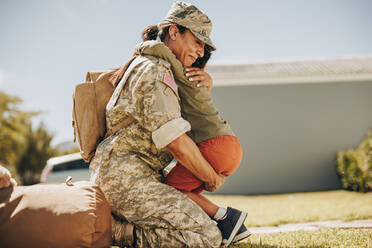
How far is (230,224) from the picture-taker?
238cm

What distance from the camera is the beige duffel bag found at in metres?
1.74

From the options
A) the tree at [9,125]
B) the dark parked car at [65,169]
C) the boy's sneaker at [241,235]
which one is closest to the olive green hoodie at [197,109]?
the boy's sneaker at [241,235]

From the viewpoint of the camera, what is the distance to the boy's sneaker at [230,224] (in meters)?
2.32

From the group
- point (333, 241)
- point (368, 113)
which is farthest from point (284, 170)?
point (333, 241)

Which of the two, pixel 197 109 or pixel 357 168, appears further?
pixel 357 168

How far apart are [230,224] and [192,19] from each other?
1552 millimetres

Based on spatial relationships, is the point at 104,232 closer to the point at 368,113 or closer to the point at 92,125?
the point at 92,125

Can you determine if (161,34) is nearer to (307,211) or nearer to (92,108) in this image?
(92,108)

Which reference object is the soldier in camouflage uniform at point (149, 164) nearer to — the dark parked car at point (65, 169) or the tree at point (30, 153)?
the dark parked car at point (65, 169)

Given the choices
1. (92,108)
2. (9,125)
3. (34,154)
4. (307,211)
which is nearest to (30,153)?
(34,154)

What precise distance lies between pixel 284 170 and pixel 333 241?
8.84m

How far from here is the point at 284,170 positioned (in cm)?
1109

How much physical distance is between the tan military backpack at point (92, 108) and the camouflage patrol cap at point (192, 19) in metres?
0.46

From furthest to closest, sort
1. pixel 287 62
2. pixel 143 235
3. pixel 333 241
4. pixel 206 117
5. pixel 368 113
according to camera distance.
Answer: pixel 287 62, pixel 368 113, pixel 333 241, pixel 206 117, pixel 143 235
